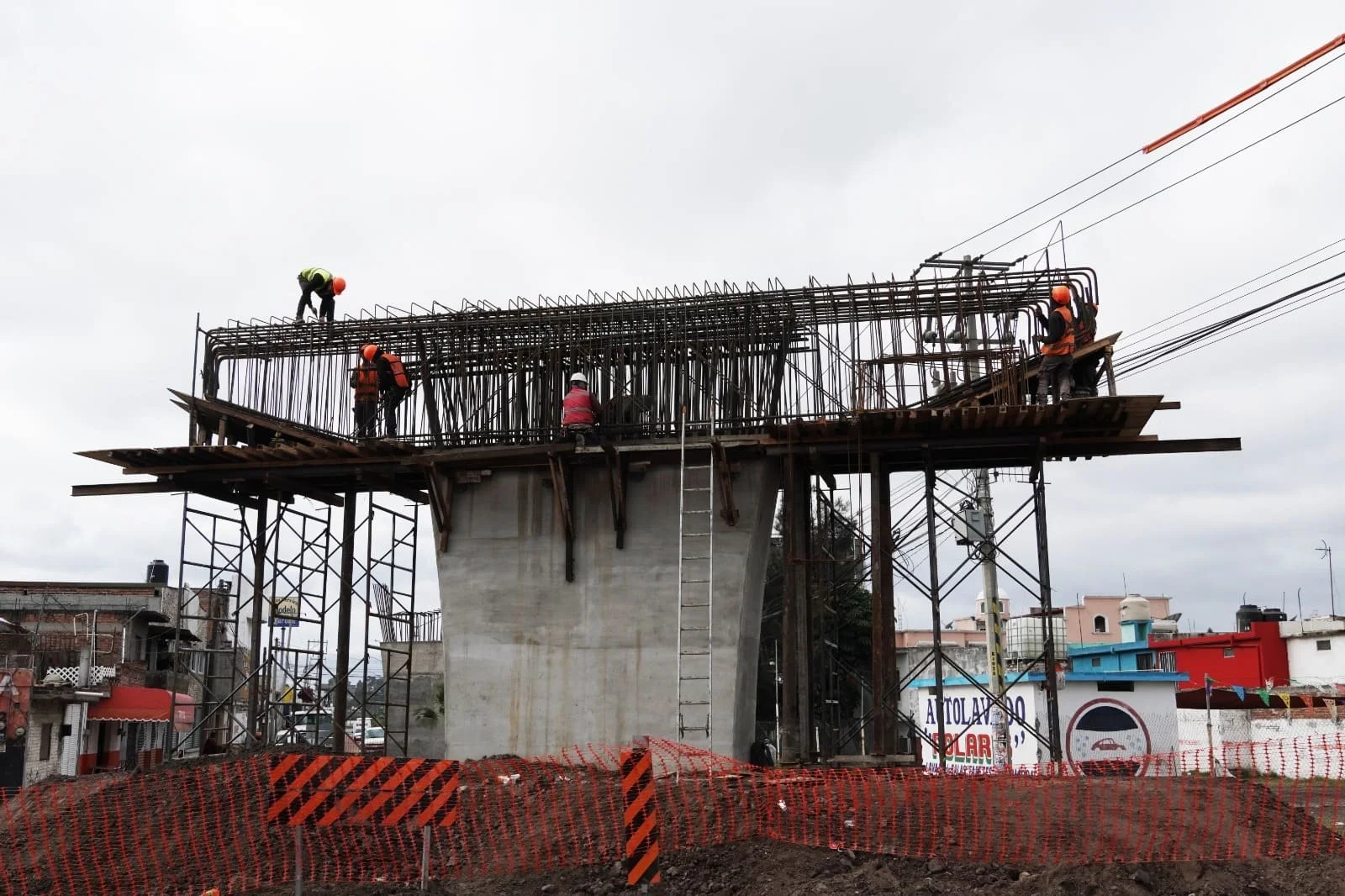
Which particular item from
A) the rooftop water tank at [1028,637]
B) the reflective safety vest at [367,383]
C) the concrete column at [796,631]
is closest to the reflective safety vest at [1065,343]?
the concrete column at [796,631]

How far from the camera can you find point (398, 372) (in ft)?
67.5

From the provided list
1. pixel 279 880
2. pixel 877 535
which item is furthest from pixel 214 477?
pixel 877 535

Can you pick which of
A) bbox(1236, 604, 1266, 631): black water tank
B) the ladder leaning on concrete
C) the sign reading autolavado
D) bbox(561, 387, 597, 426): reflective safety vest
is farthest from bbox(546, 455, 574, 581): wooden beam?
bbox(1236, 604, 1266, 631): black water tank

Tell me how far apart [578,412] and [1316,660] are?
129ft

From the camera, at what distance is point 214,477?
20922 mm

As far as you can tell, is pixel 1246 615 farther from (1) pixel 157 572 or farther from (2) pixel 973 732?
(1) pixel 157 572

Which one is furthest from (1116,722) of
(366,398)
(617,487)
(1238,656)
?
(1238,656)

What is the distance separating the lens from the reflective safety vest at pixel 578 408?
19.3 metres

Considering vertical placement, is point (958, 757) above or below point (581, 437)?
below

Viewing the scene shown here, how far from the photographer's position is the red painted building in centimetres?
4781

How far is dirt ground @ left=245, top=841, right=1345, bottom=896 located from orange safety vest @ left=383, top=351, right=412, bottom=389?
10.0 metres

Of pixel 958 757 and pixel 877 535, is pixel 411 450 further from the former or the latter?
pixel 958 757

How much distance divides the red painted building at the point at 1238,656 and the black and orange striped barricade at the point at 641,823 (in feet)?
133

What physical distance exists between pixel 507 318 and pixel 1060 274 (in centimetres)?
924
